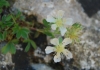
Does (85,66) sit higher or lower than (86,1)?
lower

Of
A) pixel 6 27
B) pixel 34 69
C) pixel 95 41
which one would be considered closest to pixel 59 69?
pixel 34 69

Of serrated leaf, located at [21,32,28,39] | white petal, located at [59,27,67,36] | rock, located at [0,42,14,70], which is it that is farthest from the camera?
rock, located at [0,42,14,70]

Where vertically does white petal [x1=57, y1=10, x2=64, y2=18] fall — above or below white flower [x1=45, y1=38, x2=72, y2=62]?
above

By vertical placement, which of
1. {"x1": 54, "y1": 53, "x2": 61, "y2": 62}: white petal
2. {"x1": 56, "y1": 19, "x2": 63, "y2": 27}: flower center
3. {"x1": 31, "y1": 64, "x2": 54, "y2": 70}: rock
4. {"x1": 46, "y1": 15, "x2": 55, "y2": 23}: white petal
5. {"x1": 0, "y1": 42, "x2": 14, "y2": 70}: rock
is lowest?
{"x1": 31, "y1": 64, "x2": 54, "y2": 70}: rock

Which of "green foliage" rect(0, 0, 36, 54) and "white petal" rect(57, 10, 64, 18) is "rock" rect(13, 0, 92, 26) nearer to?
"green foliage" rect(0, 0, 36, 54)

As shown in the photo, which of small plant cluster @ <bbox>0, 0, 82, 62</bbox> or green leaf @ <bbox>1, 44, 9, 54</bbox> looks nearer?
small plant cluster @ <bbox>0, 0, 82, 62</bbox>

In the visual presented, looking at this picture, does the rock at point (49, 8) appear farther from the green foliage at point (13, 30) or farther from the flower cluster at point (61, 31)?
the flower cluster at point (61, 31)

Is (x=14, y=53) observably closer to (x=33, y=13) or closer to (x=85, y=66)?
(x=33, y=13)

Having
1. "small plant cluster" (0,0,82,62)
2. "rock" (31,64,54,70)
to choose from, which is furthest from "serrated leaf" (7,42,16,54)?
"rock" (31,64,54,70)
